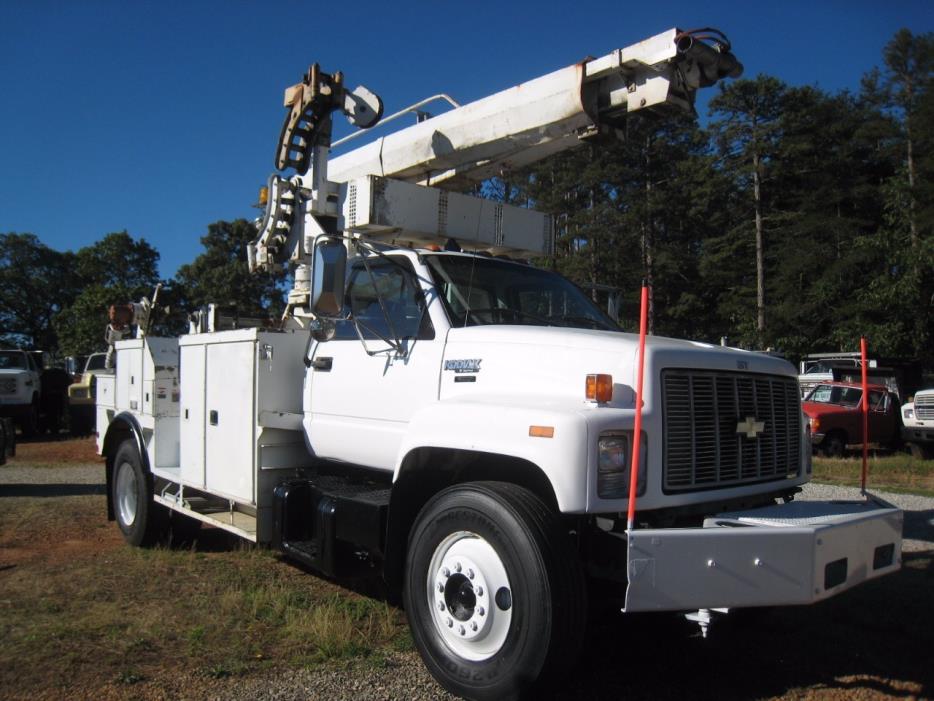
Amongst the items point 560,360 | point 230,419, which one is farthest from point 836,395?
point 560,360

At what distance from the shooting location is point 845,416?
666 inches

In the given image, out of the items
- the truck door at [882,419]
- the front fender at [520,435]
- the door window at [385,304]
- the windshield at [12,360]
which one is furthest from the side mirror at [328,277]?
the windshield at [12,360]

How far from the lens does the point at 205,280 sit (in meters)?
38.8

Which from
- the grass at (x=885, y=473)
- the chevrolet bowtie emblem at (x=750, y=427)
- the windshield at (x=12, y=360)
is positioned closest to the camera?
the chevrolet bowtie emblem at (x=750, y=427)

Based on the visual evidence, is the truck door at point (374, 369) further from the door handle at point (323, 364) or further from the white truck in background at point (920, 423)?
the white truck in background at point (920, 423)

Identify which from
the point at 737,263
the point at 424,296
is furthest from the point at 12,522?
the point at 737,263

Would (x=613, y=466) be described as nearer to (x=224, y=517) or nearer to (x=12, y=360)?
(x=224, y=517)

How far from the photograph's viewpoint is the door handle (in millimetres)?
5430

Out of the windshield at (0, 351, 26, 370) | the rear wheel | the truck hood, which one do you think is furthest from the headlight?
the windshield at (0, 351, 26, 370)

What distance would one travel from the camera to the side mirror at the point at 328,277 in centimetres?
458

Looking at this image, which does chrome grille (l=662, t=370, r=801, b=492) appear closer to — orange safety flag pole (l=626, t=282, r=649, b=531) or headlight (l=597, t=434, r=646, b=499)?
headlight (l=597, t=434, r=646, b=499)

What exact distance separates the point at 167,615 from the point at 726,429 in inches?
145

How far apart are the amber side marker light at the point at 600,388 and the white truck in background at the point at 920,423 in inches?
597

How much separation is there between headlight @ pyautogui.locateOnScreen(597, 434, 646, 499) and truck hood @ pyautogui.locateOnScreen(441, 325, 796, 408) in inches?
8.9
